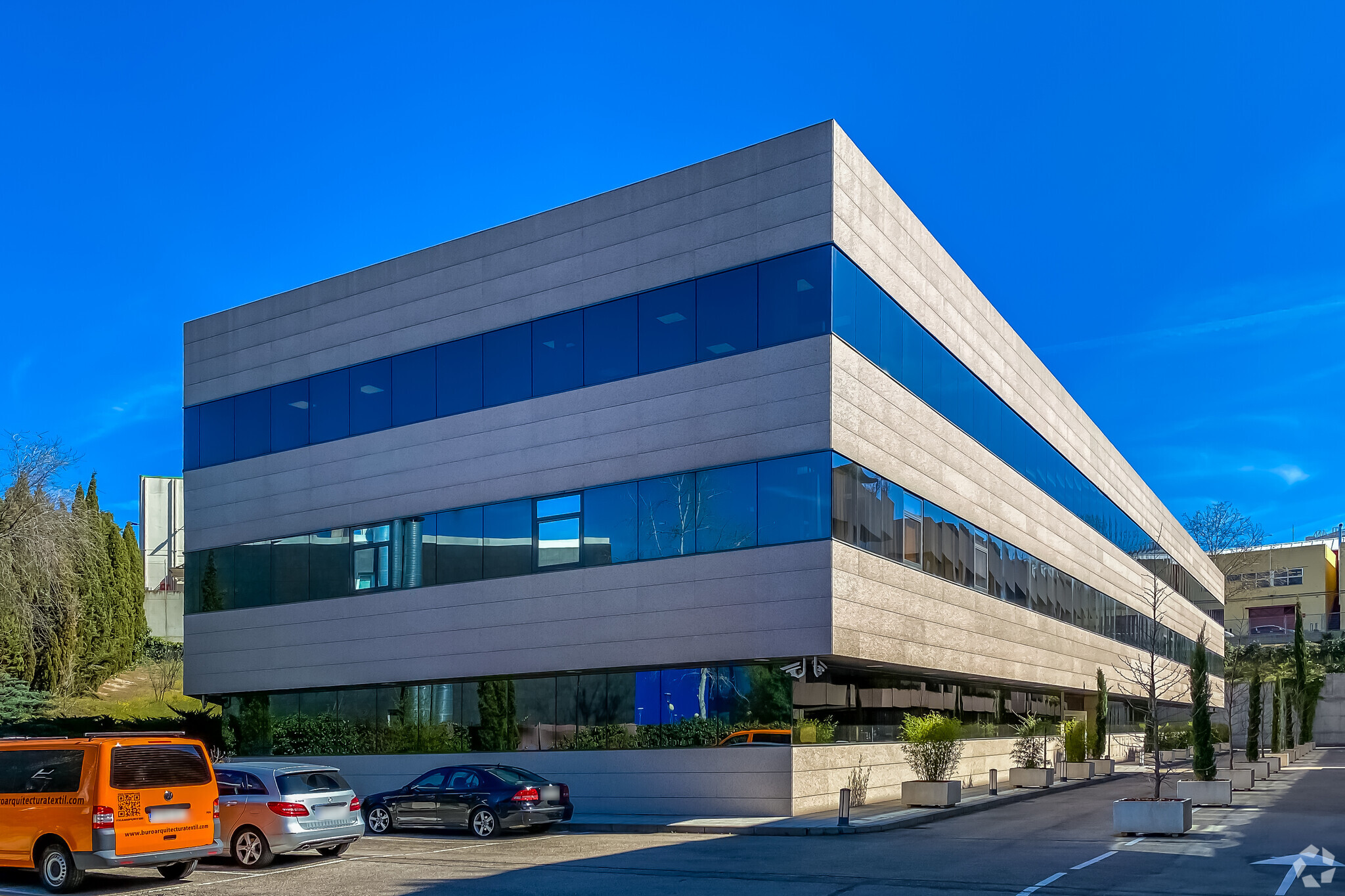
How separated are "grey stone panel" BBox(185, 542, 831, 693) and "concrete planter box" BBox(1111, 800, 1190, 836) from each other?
21.0 ft

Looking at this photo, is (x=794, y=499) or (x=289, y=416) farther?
(x=289, y=416)

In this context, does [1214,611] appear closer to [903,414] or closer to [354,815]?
[903,414]

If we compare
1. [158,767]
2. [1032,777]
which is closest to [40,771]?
[158,767]

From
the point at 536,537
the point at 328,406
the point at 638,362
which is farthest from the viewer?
the point at 328,406

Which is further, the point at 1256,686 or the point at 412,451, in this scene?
the point at 1256,686

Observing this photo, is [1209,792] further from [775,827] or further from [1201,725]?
[775,827]

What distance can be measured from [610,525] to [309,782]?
10957 millimetres

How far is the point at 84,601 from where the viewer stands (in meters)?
55.9

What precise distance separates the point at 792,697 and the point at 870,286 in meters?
9.53

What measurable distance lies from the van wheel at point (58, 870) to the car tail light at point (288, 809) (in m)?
3.16

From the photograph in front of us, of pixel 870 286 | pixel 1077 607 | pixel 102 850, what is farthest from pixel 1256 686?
pixel 102 850

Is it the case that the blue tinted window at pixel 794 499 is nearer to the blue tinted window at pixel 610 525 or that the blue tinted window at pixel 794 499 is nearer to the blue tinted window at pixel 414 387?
the blue tinted window at pixel 610 525

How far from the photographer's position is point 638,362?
1144 inches

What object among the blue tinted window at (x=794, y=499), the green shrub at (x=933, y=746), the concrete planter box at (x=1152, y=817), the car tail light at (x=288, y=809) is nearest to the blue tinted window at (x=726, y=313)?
the blue tinted window at (x=794, y=499)
